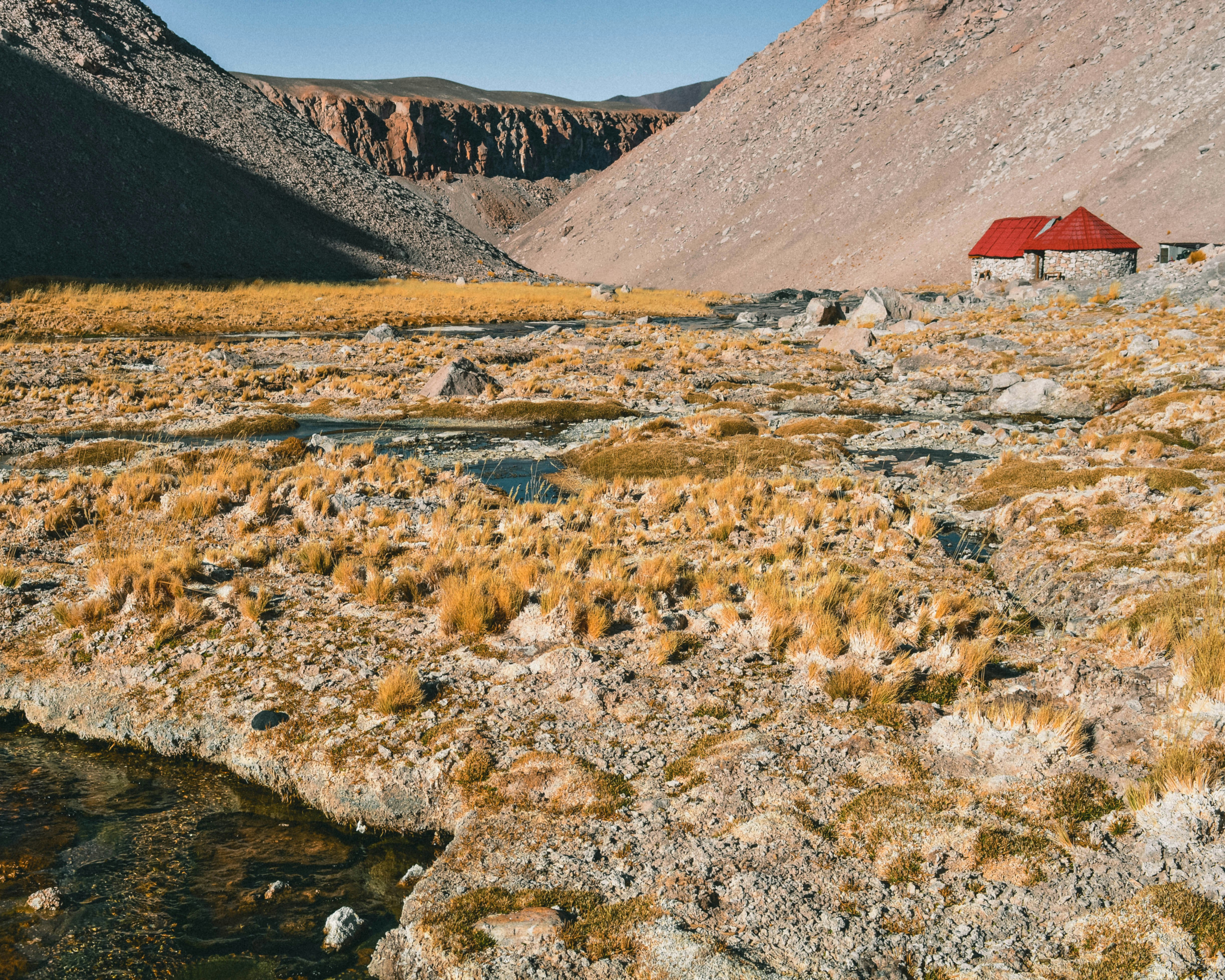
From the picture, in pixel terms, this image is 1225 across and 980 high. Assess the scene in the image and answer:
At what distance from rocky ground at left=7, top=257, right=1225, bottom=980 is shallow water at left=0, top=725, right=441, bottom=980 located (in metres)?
0.30

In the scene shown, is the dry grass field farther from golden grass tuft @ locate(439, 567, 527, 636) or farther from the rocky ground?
golden grass tuft @ locate(439, 567, 527, 636)

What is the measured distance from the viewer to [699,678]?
8.08 m

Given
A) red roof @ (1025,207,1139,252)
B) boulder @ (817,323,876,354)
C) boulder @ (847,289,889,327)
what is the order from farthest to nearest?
red roof @ (1025,207,1139,252) → boulder @ (847,289,889,327) → boulder @ (817,323,876,354)

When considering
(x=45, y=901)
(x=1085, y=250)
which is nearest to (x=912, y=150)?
(x=1085, y=250)

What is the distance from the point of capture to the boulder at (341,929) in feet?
17.7

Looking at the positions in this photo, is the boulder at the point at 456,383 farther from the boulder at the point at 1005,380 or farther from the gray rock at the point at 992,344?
the gray rock at the point at 992,344

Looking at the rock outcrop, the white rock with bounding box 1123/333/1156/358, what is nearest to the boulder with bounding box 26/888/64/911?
the white rock with bounding box 1123/333/1156/358

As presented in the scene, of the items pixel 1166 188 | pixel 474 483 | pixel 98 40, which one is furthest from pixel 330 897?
pixel 98 40

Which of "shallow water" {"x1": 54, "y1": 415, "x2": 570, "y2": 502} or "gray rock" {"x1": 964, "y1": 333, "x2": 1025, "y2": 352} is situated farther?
"gray rock" {"x1": 964, "y1": 333, "x2": 1025, "y2": 352}

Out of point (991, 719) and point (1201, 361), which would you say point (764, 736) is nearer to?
point (991, 719)

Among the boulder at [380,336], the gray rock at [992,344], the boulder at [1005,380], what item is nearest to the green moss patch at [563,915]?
the boulder at [1005,380]

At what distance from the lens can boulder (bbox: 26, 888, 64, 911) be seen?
558cm

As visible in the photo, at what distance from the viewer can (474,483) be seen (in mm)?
16047

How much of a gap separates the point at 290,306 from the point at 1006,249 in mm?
52966
